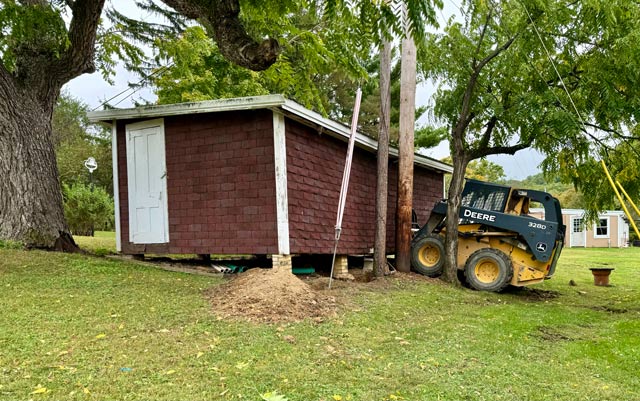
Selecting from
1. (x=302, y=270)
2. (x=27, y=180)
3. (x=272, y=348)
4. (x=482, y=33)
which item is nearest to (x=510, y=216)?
(x=482, y=33)

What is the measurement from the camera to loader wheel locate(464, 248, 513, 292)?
27.9 ft

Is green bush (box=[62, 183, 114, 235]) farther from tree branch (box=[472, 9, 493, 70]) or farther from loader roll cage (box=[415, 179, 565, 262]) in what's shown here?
tree branch (box=[472, 9, 493, 70])

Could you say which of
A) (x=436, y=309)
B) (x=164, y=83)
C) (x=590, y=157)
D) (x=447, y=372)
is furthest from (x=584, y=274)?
(x=164, y=83)

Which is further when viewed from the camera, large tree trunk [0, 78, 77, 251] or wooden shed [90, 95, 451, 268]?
large tree trunk [0, 78, 77, 251]

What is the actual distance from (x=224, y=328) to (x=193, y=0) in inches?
161

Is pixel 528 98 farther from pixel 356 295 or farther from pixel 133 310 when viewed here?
pixel 133 310

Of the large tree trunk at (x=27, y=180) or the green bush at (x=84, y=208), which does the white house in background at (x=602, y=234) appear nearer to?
the green bush at (x=84, y=208)

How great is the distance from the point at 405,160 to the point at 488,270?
8.71 feet

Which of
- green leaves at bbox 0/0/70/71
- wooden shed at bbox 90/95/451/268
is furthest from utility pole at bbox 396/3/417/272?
green leaves at bbox 0/0/70/71

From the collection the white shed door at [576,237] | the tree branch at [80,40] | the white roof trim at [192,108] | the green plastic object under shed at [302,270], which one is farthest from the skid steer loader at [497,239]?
the white shed door at [576,237]

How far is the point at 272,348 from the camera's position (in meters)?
4.06

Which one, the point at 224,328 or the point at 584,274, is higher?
the point at 224,328

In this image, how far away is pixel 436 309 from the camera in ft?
21.2

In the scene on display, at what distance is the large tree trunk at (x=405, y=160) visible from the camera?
9.24 metres
